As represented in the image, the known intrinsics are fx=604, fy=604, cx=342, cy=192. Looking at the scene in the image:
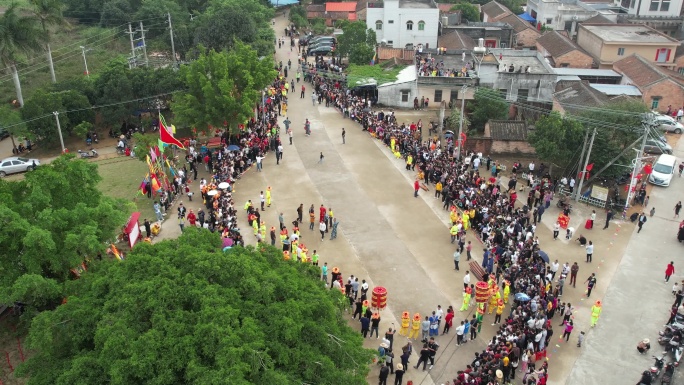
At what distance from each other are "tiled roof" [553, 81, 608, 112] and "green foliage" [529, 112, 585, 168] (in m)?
5.12

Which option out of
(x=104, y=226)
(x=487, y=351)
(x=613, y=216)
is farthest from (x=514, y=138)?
(x=104, y=226)

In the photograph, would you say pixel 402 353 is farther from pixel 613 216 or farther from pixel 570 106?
pixel 570 106

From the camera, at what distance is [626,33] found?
2079 inches

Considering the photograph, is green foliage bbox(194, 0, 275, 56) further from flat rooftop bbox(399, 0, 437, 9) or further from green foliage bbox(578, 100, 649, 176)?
green foliage bbox(578, 100, 649, 176)

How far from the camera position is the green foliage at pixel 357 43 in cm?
4972

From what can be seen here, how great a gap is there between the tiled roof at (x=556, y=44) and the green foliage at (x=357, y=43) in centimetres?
1532

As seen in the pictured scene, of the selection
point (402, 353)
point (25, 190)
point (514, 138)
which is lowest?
point (402, 353)

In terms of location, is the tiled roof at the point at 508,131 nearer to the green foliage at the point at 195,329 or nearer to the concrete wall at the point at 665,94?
the concrete wall at the point at 665,94

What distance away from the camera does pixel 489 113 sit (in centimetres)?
4034

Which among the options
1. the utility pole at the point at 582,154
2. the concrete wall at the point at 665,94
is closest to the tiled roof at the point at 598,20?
the concrete wall at the point at 665,94

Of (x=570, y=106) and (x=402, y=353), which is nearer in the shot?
(x=402, y=353)

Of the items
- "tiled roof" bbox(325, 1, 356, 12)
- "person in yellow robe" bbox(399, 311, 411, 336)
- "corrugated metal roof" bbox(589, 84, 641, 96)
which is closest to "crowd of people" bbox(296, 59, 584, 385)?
"person in yellow robe" bbox(399, 311, 411, 336)

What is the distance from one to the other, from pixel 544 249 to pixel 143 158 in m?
20.6

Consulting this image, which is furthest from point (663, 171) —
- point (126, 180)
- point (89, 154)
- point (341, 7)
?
point (341, 7)
